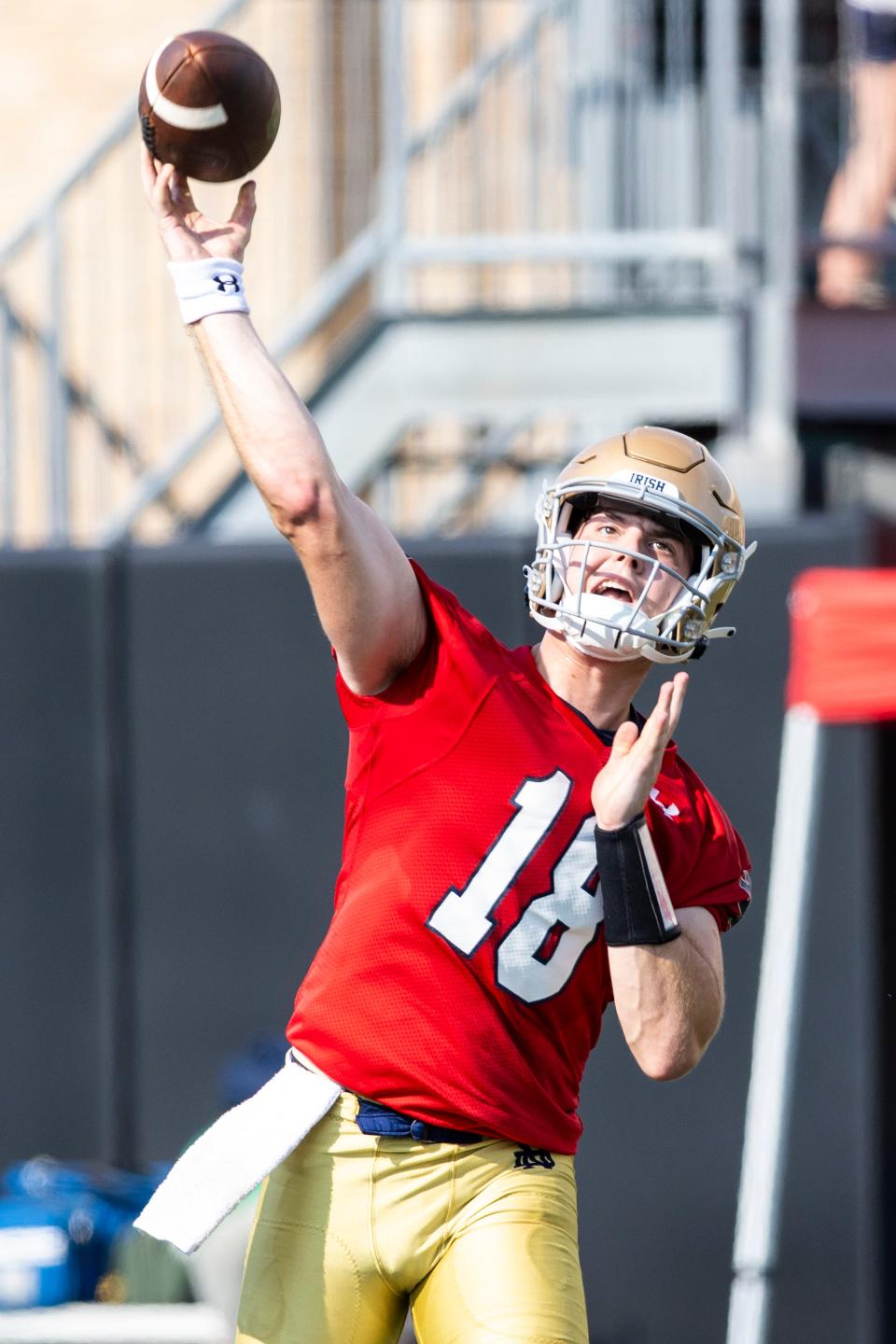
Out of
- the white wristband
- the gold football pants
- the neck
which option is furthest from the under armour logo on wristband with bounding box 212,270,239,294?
the gold football pants

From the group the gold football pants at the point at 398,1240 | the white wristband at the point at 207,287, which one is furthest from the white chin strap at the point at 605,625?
the gold football pants at the point at 398,1240

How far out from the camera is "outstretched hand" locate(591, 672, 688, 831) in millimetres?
2738

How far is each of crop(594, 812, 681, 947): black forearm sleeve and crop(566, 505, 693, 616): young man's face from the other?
37 centimetres

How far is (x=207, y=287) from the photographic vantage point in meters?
2.80

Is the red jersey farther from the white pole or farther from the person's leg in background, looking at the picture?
the person's leg in background

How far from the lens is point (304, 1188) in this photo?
9.61 ft

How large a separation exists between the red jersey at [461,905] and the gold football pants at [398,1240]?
65 millimetres

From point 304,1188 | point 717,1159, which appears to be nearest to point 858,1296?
point 717,1159

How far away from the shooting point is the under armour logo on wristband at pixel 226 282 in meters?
2.80

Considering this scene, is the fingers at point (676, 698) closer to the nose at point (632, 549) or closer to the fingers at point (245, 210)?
the nose at point (632, 549)

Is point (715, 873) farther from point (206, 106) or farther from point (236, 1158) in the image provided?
point (206, 106)

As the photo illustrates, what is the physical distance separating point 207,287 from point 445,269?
6.27 metres

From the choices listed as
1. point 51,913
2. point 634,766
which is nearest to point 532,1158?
point 634,766

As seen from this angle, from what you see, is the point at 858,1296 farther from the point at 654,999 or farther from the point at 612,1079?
the point at 654,999
